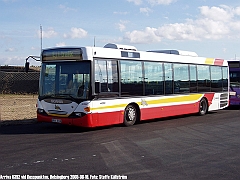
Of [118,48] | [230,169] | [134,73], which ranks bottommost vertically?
[230,169]

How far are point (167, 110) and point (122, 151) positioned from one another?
6639mm

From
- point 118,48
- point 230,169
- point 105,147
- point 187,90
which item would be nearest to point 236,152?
point 230,169

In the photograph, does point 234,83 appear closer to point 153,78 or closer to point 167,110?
point 167,110

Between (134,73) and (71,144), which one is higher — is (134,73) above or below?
above

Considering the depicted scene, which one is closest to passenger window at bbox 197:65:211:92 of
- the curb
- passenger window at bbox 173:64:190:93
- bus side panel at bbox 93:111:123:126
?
passenger window at bbox 173:64:190:93

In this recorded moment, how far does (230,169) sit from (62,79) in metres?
6.71

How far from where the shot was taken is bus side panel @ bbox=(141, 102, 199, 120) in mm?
14656

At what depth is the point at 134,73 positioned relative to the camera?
46.4 feet

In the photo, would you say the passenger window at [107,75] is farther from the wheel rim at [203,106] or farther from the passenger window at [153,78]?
the wheel rim at [203,106]

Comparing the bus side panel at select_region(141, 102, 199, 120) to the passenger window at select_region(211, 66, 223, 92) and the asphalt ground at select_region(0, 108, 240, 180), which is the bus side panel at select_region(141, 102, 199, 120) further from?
the passenger window at select_region(211, 66, 223, 92)

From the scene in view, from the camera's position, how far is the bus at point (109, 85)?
487 inches

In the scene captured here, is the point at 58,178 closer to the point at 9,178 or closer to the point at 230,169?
the point at 9,178

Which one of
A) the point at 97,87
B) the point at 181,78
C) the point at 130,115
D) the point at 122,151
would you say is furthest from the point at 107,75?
the point at 181,78

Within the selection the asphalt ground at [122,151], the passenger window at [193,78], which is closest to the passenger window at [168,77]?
the passenger window at [193,78]
